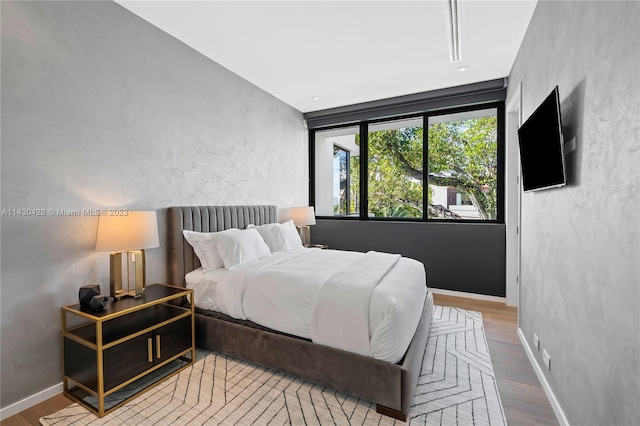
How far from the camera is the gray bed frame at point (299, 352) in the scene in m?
1.84

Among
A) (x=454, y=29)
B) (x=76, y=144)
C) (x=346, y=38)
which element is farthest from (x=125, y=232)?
(x=454, y=29)

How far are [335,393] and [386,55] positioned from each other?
10.8 feet

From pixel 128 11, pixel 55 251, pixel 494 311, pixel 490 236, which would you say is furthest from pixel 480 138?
pixel 55 251

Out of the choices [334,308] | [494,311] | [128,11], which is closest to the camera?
[334,308]

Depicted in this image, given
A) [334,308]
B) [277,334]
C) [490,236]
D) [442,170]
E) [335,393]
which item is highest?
[442,170]

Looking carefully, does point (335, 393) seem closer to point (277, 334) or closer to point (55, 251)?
point (277, 334)

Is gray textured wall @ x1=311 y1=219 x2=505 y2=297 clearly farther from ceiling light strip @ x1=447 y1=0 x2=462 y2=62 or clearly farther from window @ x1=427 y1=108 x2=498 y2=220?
ceiling light strip @ x1=447 y1=0 x2=462 y2=62

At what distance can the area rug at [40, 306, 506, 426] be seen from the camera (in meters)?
1.83

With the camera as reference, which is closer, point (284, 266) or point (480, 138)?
point (284, 266)

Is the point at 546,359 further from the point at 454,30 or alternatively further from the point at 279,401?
the point at 454,30

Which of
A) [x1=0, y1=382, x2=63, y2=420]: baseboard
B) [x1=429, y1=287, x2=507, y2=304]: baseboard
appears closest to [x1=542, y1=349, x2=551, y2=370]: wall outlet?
[x1=429, y1=287, x2=507, y2=304]: baseboard

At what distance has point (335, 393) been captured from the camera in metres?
2.09

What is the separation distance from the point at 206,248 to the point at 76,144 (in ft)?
4.28

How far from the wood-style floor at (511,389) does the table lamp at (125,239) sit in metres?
0.80
